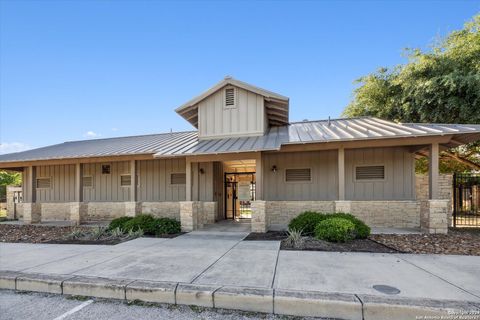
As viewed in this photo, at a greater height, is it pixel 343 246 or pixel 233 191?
pixel 233 191

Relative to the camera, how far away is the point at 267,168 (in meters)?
11.2

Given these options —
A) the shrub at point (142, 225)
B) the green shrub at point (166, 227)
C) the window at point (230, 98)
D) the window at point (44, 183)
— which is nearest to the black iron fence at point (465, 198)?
the window at point (230, 98)

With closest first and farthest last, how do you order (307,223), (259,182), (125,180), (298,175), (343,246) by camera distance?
(343,246) → (307,223) → (259,182) → (298,175) → (125,180)

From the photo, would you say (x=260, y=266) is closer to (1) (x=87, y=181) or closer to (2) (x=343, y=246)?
(2) (x=343, y=246)

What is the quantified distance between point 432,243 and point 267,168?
6075 millimetres

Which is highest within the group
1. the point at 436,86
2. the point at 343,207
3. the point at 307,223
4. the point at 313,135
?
the point at 436,86

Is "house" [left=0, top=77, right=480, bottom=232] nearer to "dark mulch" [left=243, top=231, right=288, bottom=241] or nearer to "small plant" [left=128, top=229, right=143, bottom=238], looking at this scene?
"dark mulch" [left=243, top=231, right=288, bottom=241]

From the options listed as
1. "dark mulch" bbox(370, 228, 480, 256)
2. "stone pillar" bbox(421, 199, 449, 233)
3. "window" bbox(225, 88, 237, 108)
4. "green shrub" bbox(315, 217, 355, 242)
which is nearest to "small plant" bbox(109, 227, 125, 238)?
"window" bbox(225, 88, 237, 108)

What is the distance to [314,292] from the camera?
12.3 ft

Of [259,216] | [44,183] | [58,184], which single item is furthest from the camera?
A: [44,183]

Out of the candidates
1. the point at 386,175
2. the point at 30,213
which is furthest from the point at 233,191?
the point at 30,213

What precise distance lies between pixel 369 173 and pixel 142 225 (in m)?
8.87

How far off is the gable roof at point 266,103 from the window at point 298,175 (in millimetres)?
2571

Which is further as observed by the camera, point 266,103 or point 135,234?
point 266,103
